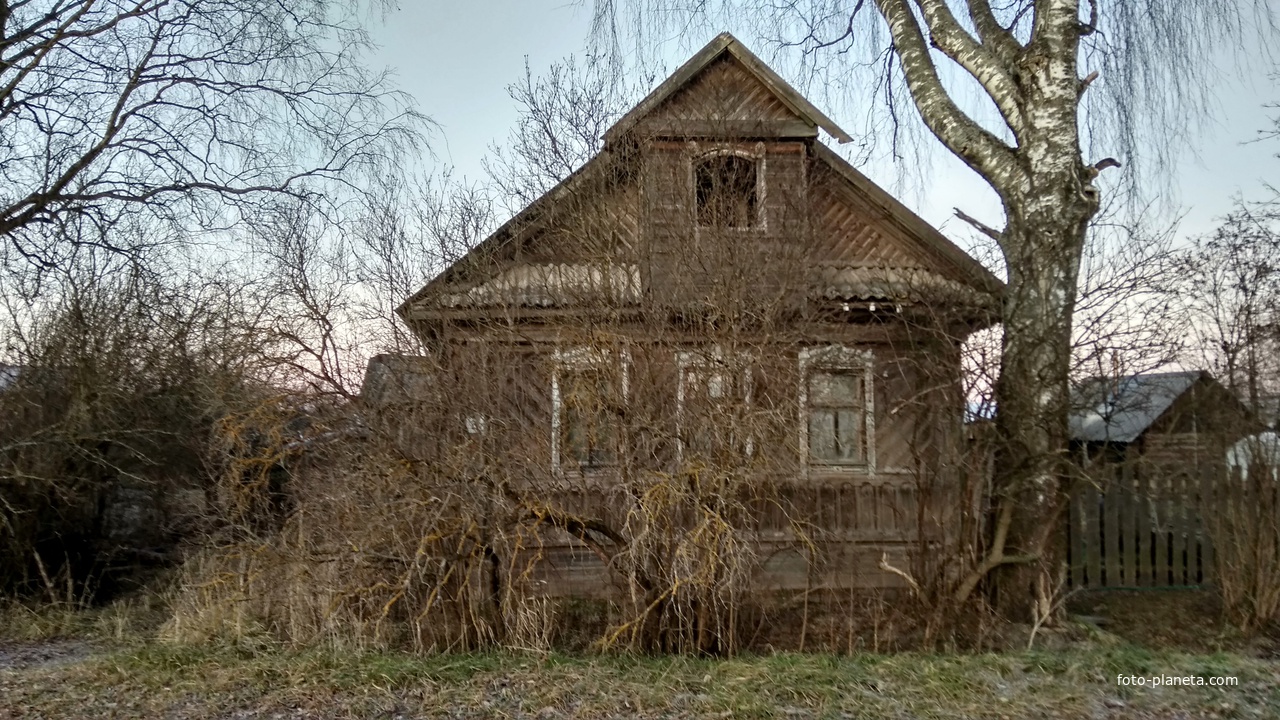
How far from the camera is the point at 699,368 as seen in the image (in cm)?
641

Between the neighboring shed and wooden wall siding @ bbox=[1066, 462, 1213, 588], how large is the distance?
11mm

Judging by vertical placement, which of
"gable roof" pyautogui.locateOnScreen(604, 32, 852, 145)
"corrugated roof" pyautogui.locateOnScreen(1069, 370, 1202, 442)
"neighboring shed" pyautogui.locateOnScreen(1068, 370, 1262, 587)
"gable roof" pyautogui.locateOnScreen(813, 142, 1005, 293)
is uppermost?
A: "gable roof" pyautogui.locateOnScreen(604, 32, 852, 145)

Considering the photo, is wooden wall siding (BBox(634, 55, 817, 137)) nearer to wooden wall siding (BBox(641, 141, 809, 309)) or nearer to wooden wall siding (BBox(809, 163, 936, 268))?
wooden wall siding (BBox(641, 141, 809, 309))

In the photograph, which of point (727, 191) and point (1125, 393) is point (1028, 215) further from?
point (727, 191)

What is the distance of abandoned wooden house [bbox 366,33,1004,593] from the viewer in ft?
20.5

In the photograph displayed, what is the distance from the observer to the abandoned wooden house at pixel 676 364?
626 cm

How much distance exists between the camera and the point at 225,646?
6340 mm

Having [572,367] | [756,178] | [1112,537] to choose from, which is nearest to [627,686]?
[572,367]

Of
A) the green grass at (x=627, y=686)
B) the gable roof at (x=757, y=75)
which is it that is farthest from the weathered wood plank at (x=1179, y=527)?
the gable roof at (x=757, y=75)

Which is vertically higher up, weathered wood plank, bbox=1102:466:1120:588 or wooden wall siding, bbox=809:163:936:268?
wooden wall siding, bbox=809:163:936:268

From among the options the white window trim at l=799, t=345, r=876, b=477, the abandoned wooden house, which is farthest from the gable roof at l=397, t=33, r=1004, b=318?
the white window trim at l=799, t=345, r=876, b=477

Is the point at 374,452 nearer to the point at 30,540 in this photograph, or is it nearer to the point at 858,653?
the point at 858,653

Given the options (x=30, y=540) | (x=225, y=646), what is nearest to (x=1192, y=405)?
(x=225, y=646)

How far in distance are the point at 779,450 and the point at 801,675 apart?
5.30 feet
